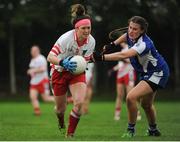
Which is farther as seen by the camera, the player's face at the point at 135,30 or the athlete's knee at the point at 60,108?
the athlete's knee at the point at 60,108

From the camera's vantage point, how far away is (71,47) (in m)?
12.2

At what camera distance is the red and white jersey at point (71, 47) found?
12109 millimetres

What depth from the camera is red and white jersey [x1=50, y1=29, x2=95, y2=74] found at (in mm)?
12109

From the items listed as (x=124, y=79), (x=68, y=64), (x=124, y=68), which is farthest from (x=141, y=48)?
(x=124, y=68)

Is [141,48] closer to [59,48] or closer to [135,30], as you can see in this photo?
[135,30]

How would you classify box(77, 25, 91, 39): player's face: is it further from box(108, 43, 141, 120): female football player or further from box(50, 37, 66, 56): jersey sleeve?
box(108, 43, 141, 120): female football player

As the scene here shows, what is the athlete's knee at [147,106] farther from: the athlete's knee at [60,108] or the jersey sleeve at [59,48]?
the jersey sleeve at [59,48]

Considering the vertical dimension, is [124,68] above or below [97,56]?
below

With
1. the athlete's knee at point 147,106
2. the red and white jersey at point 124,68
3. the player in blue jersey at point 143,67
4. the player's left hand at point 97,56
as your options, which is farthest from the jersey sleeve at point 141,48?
the red and white jersey at point 124,68

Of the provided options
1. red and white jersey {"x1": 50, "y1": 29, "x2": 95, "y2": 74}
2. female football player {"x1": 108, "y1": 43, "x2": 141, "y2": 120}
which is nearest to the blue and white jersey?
red and white jersey {"x1": 50, "y1": 29, "x2": 95, "y2": 74}

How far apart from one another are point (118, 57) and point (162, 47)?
35957mm

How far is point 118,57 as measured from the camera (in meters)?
11.7

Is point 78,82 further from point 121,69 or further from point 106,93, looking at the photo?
point 106,93

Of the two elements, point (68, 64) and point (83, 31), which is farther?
point (83, 31)
